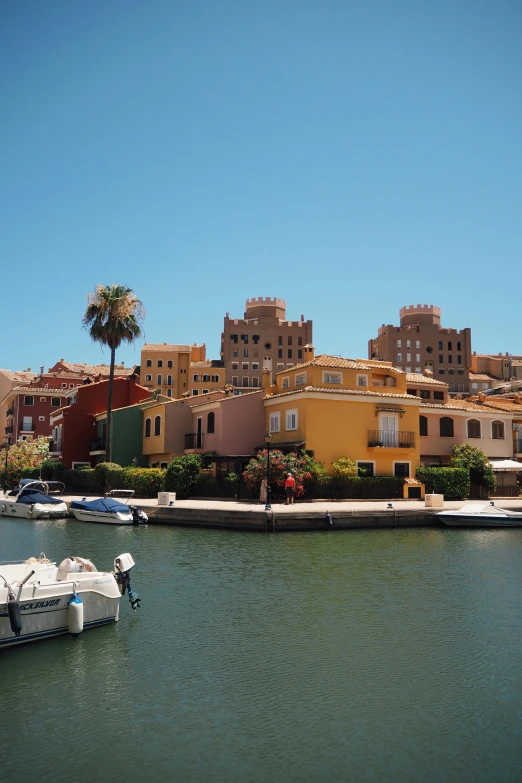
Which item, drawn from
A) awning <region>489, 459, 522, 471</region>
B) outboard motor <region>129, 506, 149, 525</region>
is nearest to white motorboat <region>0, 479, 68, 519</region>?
outboard motor <region>129, 506, 149, 525</region>

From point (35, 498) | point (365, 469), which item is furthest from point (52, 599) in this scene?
point (365, 469)

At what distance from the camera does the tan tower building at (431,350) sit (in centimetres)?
12988

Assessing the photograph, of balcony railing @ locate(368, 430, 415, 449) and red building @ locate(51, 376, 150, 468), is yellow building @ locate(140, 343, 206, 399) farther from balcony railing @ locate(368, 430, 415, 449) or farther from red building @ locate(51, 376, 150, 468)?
balcony railing @ locate(368, 430, 415, 449)

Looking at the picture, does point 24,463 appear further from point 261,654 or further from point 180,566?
point 261,654

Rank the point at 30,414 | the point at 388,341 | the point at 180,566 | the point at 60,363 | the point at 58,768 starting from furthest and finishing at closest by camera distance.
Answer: the point at 388,341 < the point at 60,363 < the point at 30,414 < the point at 180,566 < the point at 58,768

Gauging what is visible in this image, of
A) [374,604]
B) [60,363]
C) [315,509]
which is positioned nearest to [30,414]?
[60,363]

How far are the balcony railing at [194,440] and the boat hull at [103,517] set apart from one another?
1199 cm

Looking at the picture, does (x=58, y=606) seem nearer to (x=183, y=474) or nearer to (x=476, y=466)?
(x=183, y=474)

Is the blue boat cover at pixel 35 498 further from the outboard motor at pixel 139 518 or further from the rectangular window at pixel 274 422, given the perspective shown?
the rectangular window at pixel 274 422

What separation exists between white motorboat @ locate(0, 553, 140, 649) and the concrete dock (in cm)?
1748

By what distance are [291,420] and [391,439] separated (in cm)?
694

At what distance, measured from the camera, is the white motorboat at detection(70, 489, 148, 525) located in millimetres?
38562

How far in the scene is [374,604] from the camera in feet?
62.7

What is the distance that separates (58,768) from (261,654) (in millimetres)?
5818
